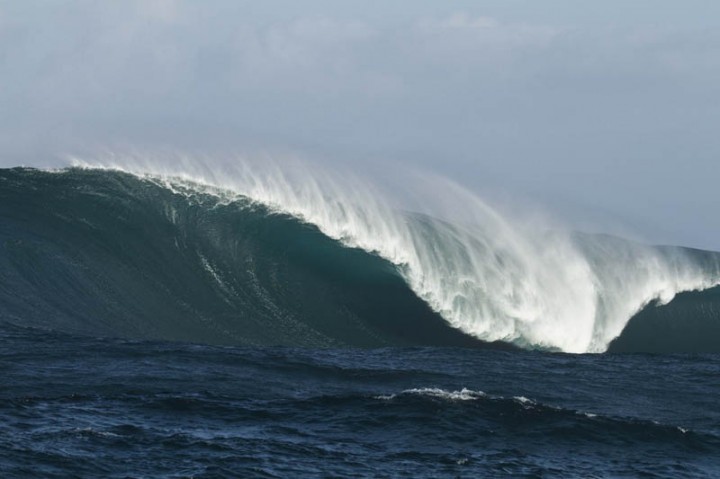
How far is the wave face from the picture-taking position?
2538 centimetres

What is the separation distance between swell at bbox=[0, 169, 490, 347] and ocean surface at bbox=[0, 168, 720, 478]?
64 mm

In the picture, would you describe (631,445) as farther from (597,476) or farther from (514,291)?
(514,291)

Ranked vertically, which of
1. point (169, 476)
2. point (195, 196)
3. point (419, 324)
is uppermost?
point (195, 196)

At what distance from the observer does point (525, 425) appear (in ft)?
56.0

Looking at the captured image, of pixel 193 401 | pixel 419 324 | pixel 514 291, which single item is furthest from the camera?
pixel 514 291

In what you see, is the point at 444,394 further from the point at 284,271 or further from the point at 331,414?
the point at 284,271

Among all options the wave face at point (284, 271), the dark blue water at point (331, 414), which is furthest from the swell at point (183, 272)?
the dark blue water at point (331, 414)

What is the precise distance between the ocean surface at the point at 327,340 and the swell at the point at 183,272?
0.06 m

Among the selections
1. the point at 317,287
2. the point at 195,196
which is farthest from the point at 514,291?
the point at 195,196

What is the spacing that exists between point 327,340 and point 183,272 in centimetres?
410

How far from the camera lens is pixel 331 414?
1695cm

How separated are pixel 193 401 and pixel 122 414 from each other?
136 cm

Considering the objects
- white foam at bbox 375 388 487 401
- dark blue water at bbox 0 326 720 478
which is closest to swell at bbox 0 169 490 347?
dark blue water at bbox 0 326 720 478

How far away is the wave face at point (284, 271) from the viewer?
25.4m
